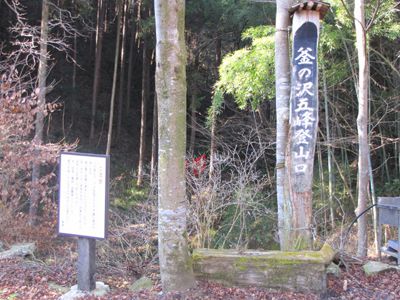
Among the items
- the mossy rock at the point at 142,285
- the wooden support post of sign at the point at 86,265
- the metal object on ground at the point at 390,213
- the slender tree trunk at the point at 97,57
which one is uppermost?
the slender tree trunk at the point at 97,57

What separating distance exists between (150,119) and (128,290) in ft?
45.1

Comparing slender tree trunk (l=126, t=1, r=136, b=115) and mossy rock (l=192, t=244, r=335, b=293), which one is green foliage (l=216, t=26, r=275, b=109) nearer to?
mossy rock (l=192, t=244, r=335, b=293)

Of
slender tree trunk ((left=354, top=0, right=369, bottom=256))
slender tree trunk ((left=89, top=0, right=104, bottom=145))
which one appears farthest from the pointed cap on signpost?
slender tree trunk ((left=89, top=0, right=104, bottom=145))

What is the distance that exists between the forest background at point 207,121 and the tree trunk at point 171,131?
131 cm

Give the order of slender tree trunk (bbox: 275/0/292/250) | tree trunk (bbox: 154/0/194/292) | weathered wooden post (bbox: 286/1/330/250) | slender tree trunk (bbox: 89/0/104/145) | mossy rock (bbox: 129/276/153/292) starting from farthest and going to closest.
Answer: slender tree trunk (bbox: 89/0/104/145)
slender tree trunk (bbox: 275/0/292/250)
weathered wooden post (bbox: 286/1/330/250)
mossy rock (bbox: 129/276/153/292)
tree trunk (bbox: 154/0/194/292)

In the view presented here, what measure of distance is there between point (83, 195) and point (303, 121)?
2.15 m

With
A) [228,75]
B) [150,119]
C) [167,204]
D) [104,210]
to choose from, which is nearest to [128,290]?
[104,210]

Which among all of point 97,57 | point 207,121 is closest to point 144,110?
point 97,57

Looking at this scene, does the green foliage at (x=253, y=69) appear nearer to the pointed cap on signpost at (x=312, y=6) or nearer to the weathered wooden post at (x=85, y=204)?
the pointed cap on signpost at (x=312, y=6)

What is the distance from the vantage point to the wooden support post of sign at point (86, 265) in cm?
388

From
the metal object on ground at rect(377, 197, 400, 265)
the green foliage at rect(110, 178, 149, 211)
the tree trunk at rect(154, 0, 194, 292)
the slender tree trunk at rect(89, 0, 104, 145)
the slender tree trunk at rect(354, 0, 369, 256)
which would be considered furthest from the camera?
the slender tree trunk at rect(89, 0, 104, 145)

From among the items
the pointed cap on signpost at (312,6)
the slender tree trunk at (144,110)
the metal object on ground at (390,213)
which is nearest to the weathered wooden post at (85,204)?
the pointed cap on signpost at (312,6)

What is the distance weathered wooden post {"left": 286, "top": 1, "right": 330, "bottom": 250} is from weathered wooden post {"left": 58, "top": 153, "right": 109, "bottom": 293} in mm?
1780

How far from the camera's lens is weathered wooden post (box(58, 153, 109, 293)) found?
3.78m
